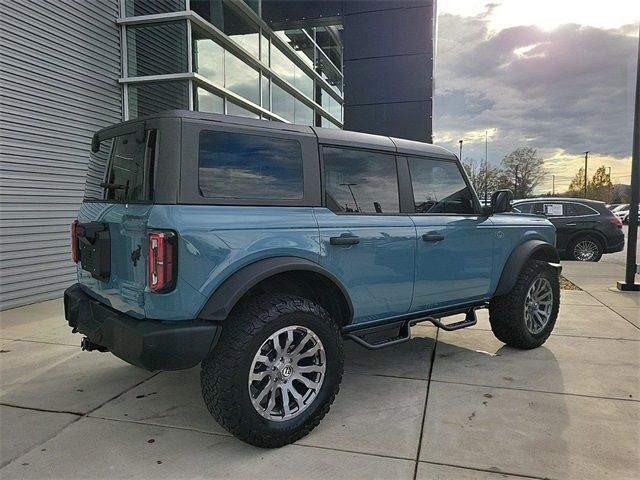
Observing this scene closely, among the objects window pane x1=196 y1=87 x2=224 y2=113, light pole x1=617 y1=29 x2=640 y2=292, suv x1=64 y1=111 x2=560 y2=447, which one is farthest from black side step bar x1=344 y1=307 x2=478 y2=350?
window pane x1=196 y1=87 x2=224 y2=113

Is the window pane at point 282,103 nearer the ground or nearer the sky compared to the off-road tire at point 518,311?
nearer the sky

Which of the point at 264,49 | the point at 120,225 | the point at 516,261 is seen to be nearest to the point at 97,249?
the point at 120,225

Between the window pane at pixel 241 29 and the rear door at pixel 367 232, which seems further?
the window pane at pixel 241 29

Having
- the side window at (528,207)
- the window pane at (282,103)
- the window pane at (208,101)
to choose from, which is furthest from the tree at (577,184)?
the window pane at (208,101)

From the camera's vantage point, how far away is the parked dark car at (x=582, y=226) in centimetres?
1109

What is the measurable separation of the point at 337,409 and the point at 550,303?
8.70ft

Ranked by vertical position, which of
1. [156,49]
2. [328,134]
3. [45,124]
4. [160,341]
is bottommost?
[160,341]

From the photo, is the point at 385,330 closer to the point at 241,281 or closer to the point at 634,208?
the point at 241,281

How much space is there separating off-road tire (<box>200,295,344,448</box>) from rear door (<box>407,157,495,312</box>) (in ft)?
3.64

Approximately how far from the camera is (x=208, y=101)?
8789 mm

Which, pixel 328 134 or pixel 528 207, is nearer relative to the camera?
pixel 328 134

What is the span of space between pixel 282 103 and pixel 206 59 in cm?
378

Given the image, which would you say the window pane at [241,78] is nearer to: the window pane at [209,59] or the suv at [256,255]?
the window pane at [209,59]

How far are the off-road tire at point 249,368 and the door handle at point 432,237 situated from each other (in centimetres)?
113
